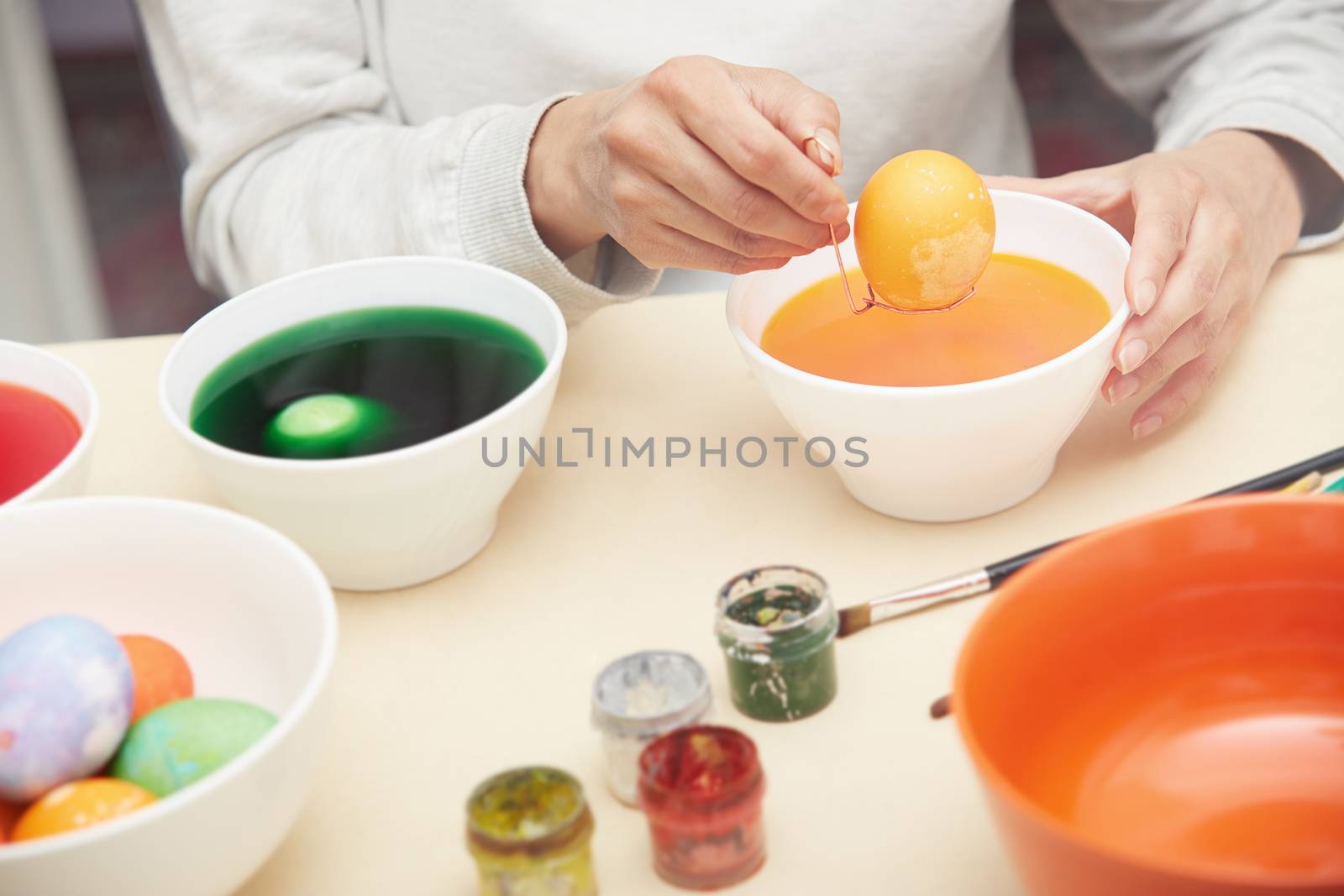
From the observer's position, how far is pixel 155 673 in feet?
1.95

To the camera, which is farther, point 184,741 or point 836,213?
point 836,213

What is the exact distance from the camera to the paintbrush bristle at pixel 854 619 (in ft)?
2.21

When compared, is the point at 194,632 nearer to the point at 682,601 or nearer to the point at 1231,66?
the point at 682,601

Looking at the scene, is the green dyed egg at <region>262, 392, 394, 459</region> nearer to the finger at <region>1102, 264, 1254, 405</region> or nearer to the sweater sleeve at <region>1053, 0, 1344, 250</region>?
the finger at <region>1102, 264, 1254, 405</region>

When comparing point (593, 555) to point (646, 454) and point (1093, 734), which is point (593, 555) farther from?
point (1093, 734)

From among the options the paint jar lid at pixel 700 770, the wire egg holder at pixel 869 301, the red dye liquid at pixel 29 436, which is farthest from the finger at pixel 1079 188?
the red dye liquid at pixel 29 436

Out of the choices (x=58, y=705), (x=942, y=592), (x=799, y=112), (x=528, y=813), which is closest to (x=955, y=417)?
(x=942, y=592)

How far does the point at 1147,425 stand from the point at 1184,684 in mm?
275

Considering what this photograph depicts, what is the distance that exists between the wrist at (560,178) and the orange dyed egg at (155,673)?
1.38ft

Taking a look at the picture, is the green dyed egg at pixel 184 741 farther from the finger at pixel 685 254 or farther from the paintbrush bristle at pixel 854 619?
the finger at pixel 685 254

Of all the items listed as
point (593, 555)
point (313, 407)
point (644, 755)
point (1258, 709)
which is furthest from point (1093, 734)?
point (313, 407)

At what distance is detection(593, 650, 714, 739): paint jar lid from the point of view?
57cm

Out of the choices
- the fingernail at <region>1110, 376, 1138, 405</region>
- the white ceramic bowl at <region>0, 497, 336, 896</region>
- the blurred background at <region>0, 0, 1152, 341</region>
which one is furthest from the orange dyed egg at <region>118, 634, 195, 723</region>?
the blurred background at <region>0, 0, 1152, 341</region>

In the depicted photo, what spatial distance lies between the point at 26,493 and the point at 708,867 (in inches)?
15.1
